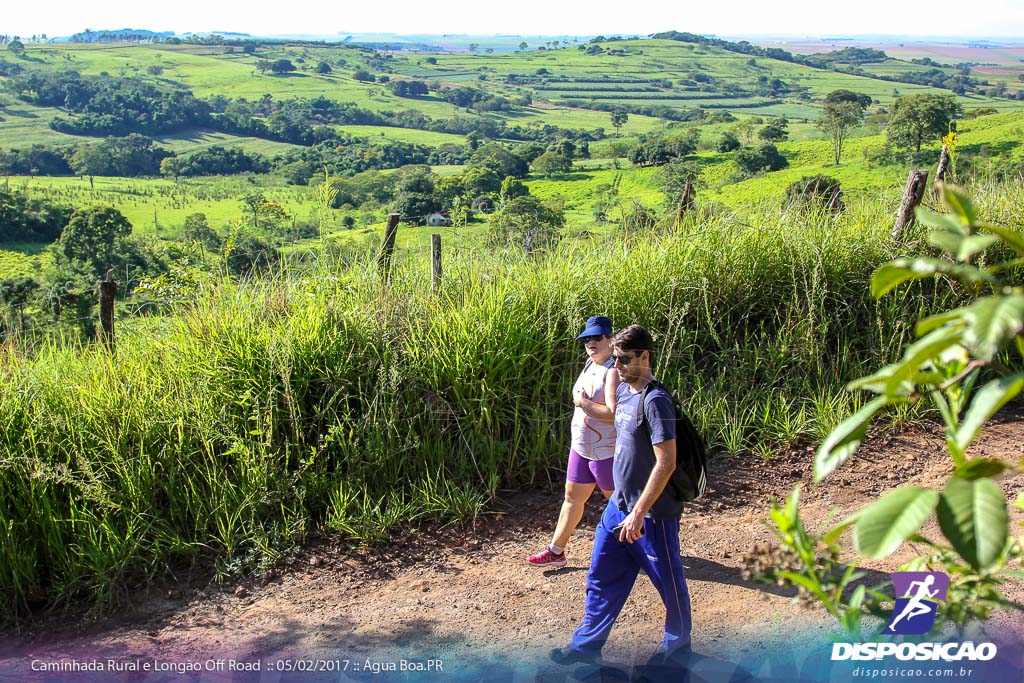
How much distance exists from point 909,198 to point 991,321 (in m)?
6.48

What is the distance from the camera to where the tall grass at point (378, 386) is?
4.82 m

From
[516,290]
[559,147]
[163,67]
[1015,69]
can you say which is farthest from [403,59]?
[516,290]

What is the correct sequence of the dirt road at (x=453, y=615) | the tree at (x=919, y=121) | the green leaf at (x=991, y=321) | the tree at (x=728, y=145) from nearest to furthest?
the green leaf at (x=991, y=321), the dirt road at (x=453, y=615), the tree at (x=919, y=121), the tree at (x=728, y=145)

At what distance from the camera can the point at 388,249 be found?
6.55 metres

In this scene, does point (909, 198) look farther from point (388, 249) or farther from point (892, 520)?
A: point (892, 520)

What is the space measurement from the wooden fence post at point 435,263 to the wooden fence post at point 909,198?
371 centimetres

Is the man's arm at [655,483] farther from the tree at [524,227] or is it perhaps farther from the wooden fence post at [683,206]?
the wooden fence post at [683,206]

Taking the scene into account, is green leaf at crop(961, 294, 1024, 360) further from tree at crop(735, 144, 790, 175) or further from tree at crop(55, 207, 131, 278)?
tree at crop(735, 144, 790, 175)

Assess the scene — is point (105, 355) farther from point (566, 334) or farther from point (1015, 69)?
point (1015, 69)

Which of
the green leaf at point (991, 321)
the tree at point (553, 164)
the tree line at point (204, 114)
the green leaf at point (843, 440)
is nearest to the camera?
the green leaf at point (991, 321)

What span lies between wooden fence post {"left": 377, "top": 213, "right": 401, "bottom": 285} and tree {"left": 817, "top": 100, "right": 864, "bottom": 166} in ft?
143

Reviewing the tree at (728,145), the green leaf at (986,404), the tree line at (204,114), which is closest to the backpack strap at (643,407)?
the green leaf at (986,404)

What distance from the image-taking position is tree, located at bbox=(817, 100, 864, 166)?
47.7 metres

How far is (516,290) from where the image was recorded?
6.00 meters
